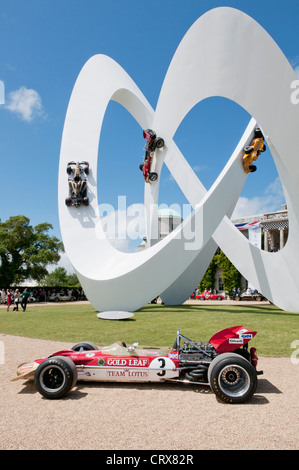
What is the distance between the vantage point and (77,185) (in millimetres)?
21281

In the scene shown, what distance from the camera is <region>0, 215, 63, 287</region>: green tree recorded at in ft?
143

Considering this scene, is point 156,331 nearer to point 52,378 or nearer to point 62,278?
point 52,378

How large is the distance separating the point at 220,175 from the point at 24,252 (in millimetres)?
33388

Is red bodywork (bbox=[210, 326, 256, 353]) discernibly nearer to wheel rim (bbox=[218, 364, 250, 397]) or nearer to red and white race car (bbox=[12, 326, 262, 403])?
red and white race car (bbox=[12, 326, 262, 403])

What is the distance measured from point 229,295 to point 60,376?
47.7 m

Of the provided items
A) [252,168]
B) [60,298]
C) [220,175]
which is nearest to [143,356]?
[220,175]

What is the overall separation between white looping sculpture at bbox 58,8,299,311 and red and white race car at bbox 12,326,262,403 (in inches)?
422

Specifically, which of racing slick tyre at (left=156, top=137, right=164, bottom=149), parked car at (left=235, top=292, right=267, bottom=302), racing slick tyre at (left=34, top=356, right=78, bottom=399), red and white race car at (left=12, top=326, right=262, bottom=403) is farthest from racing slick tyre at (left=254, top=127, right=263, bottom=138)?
parked car at (left=235, top=292, right=267, bottom=302)

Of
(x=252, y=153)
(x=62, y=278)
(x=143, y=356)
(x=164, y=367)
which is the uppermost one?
(x=252, y=153)

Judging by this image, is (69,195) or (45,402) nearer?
(45,402)

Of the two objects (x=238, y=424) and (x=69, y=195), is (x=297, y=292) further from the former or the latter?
(x=238, y=424)

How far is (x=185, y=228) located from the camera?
54.5ft

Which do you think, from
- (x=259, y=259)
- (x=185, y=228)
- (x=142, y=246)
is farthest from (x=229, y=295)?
(x=185, y=228)

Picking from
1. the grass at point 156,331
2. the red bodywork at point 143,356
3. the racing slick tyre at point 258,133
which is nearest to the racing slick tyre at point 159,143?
the racing slick tyre at point 258,133
